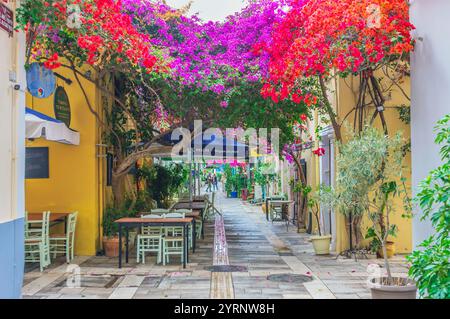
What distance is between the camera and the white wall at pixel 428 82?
20.0 ft

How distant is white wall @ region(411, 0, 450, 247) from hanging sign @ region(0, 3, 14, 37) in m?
4.90

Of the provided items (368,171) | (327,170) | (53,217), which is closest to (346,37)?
(368,171)

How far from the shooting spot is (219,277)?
838 centimetres

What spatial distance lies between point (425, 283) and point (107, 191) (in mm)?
8722

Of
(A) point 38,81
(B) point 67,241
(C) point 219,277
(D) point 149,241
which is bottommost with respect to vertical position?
(C) point 219,277

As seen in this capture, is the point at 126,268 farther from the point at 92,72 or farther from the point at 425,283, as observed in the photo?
the point at 425,283

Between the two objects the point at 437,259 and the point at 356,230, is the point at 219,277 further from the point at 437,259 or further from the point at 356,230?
the point at 437,259

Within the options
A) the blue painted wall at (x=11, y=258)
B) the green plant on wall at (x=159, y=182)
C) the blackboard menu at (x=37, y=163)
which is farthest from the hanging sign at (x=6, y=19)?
the green plant on wall at (x=159, y=182)

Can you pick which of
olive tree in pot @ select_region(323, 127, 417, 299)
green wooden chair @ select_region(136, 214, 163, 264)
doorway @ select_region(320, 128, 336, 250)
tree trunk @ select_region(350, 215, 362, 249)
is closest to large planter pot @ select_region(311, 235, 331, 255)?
tree trunk @ select_region(350, 215, 362, 249)

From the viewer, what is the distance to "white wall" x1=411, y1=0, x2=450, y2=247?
240 inches

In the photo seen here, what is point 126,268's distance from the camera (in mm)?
9211

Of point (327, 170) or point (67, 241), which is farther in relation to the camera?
point (327, 170)

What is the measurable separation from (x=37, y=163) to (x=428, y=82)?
7798 millimetres

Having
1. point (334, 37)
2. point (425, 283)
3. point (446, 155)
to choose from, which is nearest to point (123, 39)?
point (334, 37)
